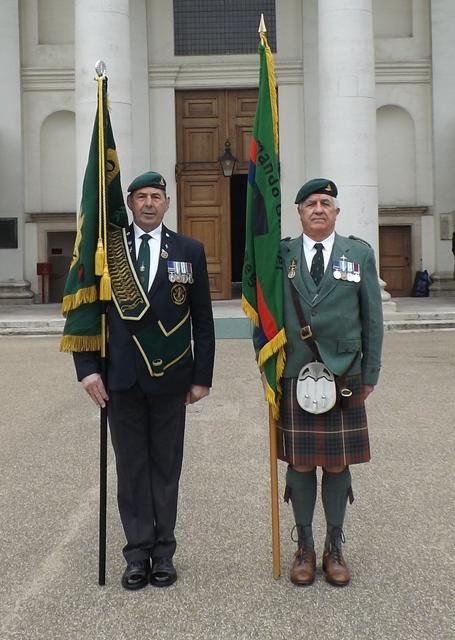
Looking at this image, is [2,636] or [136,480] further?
[136,480]

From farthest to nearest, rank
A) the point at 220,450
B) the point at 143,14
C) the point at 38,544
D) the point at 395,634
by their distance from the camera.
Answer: the point at 143,14 → the point at 220,450 → the point at 38,544 → the point at 395,634

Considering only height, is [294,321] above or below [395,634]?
above

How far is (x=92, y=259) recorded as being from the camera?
12.4 ft

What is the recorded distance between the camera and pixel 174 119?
2120cm

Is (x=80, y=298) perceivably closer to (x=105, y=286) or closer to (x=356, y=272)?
(x=105, y=286)

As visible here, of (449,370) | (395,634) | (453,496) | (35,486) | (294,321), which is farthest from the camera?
(449,370)

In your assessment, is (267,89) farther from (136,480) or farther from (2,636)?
(2,636)

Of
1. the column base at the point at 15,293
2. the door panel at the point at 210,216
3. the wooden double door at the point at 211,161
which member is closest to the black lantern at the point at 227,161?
the wooden double door at the point at 211,161

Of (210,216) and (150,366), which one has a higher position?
(210,216)

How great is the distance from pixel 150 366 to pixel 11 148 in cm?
1915

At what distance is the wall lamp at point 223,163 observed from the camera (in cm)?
2077

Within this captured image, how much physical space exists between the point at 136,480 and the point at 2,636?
0.93 meters

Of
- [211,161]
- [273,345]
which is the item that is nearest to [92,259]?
[273,345]

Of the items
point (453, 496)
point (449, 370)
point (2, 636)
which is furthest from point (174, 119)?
point (2, 636)
